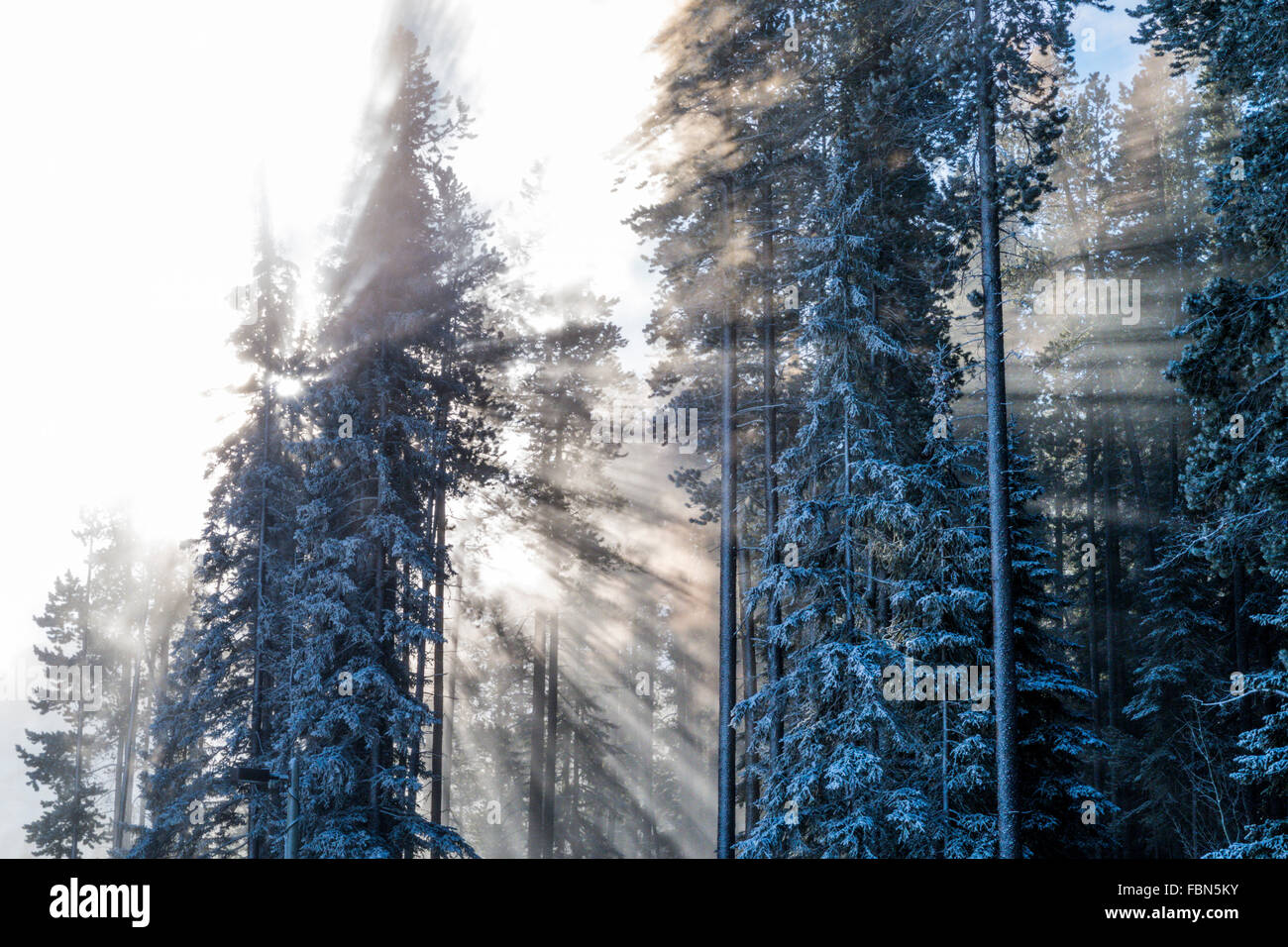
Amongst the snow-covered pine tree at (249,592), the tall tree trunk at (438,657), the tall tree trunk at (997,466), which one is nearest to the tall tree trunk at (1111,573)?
the tall tree trunk at (997,466)

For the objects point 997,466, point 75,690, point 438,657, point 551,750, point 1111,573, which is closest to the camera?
point 997,466

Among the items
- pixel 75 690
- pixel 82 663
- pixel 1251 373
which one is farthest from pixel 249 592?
pixel 75 690

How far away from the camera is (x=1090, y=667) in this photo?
29.4 metres

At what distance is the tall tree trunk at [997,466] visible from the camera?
12922 millimetres

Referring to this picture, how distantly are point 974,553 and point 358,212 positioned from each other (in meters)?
15.5

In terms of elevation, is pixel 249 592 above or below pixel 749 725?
above

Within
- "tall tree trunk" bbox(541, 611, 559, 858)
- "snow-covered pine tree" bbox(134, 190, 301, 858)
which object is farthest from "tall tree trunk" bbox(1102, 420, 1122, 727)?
"snow-covered pine tree" bbox(134, 190, 301, 858)

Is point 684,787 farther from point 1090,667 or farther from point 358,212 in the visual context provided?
point 358,212

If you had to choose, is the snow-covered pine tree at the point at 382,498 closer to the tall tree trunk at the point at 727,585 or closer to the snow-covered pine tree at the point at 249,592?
the snow-covered pine tree at the point at 249,592

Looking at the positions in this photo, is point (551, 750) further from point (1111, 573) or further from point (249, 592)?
point (1111, 573)

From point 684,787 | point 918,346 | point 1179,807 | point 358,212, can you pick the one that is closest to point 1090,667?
point 1179,807

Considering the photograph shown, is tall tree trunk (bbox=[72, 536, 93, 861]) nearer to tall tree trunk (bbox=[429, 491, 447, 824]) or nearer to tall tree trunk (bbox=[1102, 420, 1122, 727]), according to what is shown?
tall tree trunk (bbox=[429, 491, 447, 824])

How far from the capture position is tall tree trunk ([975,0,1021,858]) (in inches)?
509

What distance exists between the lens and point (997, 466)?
1380 cm
